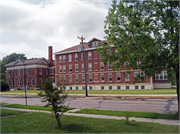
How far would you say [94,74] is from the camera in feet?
154

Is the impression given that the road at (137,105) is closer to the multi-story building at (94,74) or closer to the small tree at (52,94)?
the small tree at (52,94)

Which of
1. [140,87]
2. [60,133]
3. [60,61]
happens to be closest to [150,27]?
[60,133]

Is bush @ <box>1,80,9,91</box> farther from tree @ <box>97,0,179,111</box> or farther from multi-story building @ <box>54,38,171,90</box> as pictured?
tree @ <box>97,0,179,111</box>

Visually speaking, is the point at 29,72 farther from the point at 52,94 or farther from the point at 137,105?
the point at 52,94

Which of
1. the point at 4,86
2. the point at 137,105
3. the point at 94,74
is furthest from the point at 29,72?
the point at 137,105

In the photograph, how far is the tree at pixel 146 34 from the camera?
31.0 feet

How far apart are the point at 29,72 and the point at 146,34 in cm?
5627

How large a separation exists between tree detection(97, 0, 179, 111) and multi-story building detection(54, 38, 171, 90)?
28.4 metres

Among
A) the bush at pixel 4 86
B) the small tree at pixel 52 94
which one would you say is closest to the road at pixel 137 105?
the small tree at pixel 52 94

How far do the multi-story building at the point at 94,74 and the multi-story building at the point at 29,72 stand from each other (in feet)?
32.6

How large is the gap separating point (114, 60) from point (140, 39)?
111 inches

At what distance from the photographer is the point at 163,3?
33.0 feet

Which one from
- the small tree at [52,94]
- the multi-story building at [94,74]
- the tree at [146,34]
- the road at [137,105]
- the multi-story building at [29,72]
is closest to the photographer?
the small tree at [52,94]

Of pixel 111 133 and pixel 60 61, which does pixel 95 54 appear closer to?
pixel 60 61
